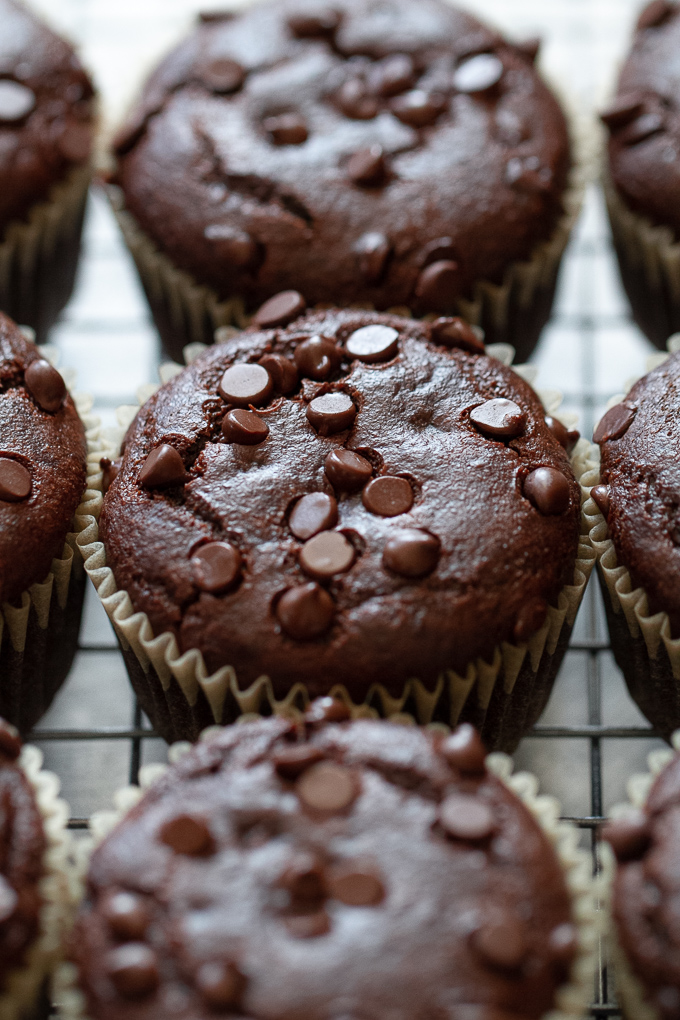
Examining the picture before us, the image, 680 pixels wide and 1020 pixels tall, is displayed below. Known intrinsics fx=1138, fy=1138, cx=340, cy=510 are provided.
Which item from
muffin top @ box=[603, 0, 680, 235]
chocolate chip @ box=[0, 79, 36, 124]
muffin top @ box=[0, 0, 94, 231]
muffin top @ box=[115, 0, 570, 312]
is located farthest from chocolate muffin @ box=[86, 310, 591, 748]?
chocolate chip @ box=[0, 79, 36, 124]

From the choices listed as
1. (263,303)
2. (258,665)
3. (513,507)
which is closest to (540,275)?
(263,303)

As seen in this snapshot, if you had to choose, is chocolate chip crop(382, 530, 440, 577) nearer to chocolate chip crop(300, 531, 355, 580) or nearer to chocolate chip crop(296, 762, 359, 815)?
chocolate chip crop(300, 531, 355, 580)

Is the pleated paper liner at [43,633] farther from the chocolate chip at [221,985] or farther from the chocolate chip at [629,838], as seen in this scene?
the chocolate chip at [629,838]

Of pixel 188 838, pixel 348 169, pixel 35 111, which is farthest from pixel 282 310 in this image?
pixel 188 838

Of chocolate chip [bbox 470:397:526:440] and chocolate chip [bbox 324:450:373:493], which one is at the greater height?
chocolate chip [bbox 470:397:526:440]

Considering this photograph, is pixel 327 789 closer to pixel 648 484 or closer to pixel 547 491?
pixel 547 491

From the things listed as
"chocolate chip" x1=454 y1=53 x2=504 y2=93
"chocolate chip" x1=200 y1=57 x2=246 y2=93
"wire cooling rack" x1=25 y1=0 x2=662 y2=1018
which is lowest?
"wire cooling rack" x1=25 y1=0 x2=662 y2=1018

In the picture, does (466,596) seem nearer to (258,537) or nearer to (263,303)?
(258,537)
